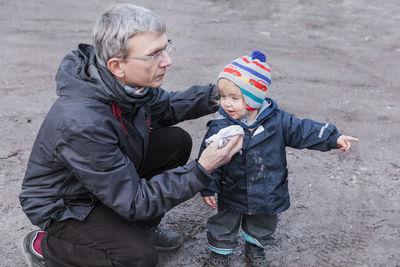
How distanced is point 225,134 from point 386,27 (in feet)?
22.8

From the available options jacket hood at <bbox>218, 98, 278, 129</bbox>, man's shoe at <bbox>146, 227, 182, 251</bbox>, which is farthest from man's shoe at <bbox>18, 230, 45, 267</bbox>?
jacket hood at <bbox>218, 98, 278, 129</bbox>

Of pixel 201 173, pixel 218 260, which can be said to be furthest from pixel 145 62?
pixel 218 260

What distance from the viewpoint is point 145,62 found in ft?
7.20

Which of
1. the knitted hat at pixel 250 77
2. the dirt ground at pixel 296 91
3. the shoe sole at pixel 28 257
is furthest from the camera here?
the dirt ground at pixel 296 91

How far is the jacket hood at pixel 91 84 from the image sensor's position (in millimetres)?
2139

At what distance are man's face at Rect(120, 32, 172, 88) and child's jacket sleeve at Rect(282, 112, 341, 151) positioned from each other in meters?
0.73

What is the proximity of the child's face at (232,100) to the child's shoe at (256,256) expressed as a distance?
854 mm

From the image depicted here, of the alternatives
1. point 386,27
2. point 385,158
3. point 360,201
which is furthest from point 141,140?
point 386,27

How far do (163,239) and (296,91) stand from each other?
9.90ft

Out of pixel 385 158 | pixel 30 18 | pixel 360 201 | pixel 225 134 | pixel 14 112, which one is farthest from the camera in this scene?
pixel 30 18

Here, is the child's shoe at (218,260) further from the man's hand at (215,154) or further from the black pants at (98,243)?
the man's hand at (215,154)

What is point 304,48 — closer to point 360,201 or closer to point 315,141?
point 360,201

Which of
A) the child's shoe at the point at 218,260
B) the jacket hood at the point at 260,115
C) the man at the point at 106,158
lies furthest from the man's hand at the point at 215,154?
the child's shoe at the point at 218,260

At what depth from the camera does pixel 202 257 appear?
2.85 metres
